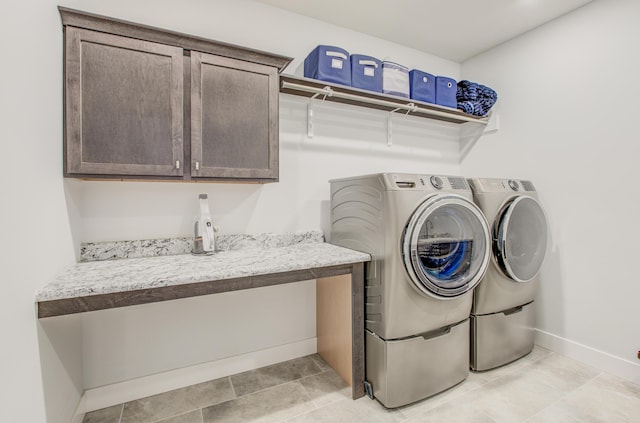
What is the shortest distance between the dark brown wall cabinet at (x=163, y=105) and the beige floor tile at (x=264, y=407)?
1.34 meters

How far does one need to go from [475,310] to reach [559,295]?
0.89 m

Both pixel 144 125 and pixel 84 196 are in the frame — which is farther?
pixel 84 196

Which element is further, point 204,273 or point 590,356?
point 590,356

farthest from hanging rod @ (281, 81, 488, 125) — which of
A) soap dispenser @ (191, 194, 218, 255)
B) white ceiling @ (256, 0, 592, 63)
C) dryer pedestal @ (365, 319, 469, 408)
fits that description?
dryer pedestal @ (365, 319, 469, 408)

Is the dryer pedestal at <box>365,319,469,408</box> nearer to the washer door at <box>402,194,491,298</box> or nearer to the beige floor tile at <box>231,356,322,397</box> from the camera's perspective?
the washer door at <box>402,194,491,298</box>

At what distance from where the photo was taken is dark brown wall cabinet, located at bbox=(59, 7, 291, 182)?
1423mm

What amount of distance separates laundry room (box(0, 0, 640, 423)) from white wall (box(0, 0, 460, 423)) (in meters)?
0.01

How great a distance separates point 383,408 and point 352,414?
7.4 inches

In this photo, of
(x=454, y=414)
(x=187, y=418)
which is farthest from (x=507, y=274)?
(x=187, y=418)

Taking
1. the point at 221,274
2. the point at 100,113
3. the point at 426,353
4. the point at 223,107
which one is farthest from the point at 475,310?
the point at 100,113

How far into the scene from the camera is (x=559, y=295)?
2365 millimetres

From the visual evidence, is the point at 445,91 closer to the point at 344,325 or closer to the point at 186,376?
the point at 344,325

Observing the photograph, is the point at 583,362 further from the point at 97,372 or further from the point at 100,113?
the point at 100,113

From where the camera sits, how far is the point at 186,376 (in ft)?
6.36
